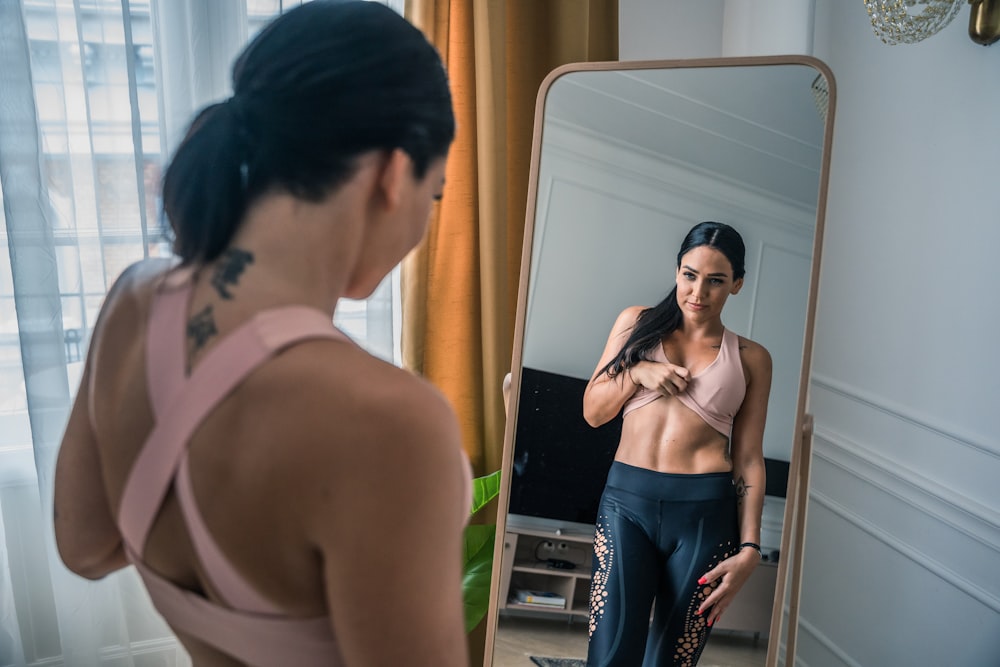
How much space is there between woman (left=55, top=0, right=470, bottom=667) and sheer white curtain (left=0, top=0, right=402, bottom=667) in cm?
111

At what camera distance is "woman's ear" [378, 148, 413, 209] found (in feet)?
2.02

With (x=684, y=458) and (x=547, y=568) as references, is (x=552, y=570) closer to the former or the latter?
(x=547, y=568)

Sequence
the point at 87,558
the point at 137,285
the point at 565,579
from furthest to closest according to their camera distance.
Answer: the point at 565,579 → the point at 87,558 → the point at 137,285

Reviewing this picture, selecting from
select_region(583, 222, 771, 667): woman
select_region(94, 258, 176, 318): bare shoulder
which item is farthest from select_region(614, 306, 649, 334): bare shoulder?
select_region(94, 258, 176, 318): bare shoulder

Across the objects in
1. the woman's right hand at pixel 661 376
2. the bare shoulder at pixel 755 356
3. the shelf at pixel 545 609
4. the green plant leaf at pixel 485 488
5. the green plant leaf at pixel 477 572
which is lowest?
the green plant leaf at pixel 477 572

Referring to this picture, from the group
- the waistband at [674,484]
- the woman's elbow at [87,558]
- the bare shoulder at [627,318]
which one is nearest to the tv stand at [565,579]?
the waistband at [674,484]

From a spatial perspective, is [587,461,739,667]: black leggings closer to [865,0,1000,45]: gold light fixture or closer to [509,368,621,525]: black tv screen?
[509,368,621,525]: black tv screen

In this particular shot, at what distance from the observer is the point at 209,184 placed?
2.02ft

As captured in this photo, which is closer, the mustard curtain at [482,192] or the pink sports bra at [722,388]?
the pink sports bra at [722,388]

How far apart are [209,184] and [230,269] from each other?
0.07 meters

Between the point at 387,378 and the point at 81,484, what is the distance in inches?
14.8

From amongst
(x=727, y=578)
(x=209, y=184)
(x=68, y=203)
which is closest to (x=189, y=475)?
(x=209, y=184)

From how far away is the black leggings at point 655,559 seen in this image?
4.22ft

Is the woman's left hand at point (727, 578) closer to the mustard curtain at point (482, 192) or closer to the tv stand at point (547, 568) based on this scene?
the tv stand at point (547, 568)
